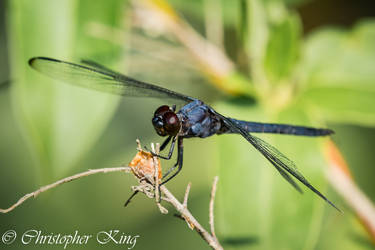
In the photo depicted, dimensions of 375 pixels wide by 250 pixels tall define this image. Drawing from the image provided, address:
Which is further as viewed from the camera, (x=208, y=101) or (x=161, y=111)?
(x=208, y=101)

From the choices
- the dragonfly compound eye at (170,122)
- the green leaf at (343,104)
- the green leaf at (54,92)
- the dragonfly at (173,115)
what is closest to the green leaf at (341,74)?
the green leaf at (343,104)

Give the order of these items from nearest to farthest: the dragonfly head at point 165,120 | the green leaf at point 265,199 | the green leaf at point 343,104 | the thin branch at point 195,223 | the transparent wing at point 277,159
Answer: the thin branch at point 195,223 → the transparent wing at point 277,159 → the green leaf at point 265,199 → the dragonfly head at point 165,120 → the green leaf at point 343,104

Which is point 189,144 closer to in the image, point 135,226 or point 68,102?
point 135,226

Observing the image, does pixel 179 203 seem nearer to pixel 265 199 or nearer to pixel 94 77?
pixel 265 199

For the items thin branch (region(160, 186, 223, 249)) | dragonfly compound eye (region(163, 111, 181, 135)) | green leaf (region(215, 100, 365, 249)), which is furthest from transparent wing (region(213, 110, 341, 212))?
thin branch (region(160, 186, 223, 249))

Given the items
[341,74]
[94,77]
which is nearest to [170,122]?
[94,77]

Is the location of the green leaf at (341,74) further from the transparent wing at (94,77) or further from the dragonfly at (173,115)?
the transparent wing at (94,77)

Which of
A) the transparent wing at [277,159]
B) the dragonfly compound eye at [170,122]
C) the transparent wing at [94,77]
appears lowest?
the transparent wing at [277,159]
